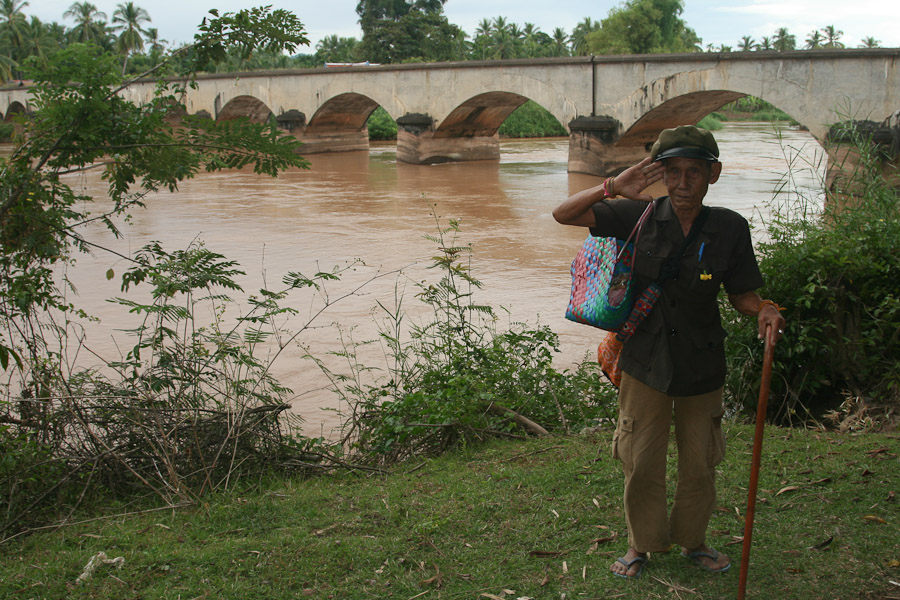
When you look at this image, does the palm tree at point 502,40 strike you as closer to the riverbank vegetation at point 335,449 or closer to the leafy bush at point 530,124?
the leafy bush at point 530,124

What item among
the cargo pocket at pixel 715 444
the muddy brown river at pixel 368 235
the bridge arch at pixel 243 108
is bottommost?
the muddy brown river at pixel 368 235

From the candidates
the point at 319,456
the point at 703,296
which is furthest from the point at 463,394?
the point at 703,296

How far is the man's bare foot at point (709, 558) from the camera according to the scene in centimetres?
264

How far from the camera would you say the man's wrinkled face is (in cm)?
250

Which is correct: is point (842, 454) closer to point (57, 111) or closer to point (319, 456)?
point (319, 456)

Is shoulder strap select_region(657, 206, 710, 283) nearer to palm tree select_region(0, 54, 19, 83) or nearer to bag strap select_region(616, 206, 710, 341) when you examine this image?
bag strap select_region(616, 206, 710, 341)

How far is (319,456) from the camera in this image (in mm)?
3955

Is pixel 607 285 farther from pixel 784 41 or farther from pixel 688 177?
pixel 784 41

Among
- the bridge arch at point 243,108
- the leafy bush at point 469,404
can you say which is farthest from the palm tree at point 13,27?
the leafy bush at point 469,404

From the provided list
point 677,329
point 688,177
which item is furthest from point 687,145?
point 677,329

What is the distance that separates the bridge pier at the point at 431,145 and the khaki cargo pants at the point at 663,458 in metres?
23.7

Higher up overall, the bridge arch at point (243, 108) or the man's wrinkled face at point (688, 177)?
the bridge arch at point (243, 108)

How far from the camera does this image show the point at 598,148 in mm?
21281

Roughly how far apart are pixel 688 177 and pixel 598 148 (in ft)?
63.4
